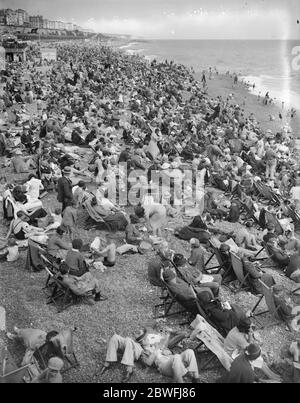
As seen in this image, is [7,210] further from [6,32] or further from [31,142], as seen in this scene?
[6,32]

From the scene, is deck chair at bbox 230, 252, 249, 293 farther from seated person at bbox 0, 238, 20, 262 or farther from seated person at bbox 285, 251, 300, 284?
seated person at bbox 0, 238, 20, 262

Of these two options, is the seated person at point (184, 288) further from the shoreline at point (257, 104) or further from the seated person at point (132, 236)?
the shoreline at point (257, 104)

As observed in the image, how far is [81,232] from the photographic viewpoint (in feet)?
31.3

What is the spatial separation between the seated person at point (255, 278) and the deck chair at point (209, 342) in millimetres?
1703

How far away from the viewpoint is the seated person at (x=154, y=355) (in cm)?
569

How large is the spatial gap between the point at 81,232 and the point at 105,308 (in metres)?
2.74

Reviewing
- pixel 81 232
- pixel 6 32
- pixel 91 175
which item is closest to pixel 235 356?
pixel 81 232

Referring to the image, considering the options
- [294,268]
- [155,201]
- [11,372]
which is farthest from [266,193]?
[11,372]

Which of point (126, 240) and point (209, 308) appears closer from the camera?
point (209, 308)

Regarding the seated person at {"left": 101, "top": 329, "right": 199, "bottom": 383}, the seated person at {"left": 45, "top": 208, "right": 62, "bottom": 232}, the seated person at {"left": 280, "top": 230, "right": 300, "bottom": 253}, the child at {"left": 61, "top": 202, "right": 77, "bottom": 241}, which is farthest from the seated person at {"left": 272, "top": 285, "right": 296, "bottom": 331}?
the seated person at {"left": 45, "top": 208, "right": 62, "bottom": 232}

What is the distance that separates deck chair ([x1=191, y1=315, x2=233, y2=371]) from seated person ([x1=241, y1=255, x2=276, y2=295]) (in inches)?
67.0

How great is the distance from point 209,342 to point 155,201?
5.06 m
